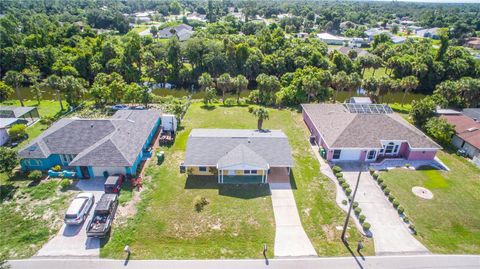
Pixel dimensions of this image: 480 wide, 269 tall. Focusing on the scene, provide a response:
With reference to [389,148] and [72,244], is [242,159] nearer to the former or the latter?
[72,244]

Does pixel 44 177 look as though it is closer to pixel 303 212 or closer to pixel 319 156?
pixel 303 212

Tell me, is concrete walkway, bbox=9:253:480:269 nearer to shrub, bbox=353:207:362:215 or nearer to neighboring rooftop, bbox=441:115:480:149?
shrub, bbox=353:207:362:215

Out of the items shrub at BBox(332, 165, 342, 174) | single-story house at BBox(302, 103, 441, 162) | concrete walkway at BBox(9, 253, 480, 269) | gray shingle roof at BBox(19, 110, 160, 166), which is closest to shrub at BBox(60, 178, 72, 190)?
gray shingle roof at BBox(19, 110, 160, 166)

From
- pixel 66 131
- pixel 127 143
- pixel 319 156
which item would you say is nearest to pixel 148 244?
pixel 127 143

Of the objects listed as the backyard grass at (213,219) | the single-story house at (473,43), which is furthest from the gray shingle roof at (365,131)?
the single-story house at (473,43)

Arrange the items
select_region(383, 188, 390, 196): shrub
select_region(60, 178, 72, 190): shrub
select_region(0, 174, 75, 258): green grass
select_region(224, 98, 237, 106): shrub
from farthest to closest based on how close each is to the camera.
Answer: select_region(224, 98, 237, 106): shrub, select_region(383, 188, 390, 196): shrub, select_region(60, 178, 72, 190): shrub, select_region(0, 174, 75, 258): green grass

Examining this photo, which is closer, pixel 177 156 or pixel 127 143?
pixel 127 143

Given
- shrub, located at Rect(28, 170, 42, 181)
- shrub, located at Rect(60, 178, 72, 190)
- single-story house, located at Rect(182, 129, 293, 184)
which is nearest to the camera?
shrub, located at Rect(60, 178, 72, 190)
